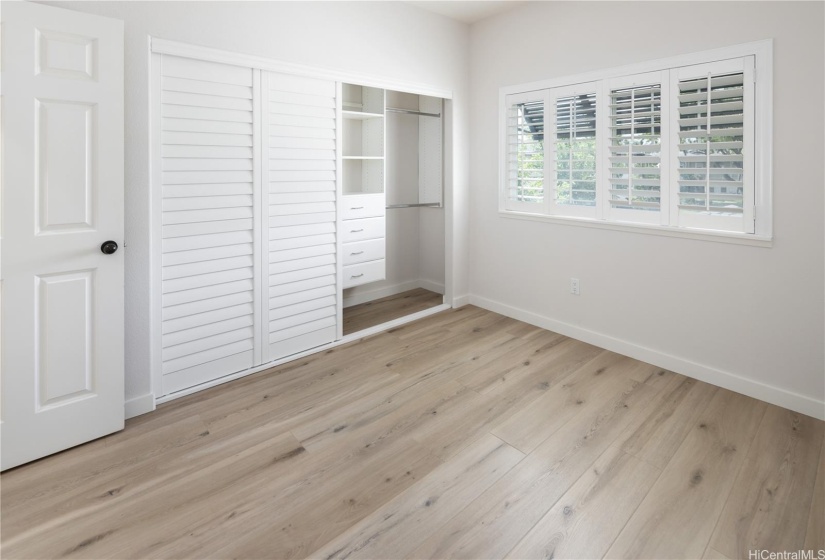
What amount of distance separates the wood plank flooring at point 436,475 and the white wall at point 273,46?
67 cm

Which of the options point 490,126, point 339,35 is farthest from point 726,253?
point 339,35

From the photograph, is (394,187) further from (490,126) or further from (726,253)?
(726,253)

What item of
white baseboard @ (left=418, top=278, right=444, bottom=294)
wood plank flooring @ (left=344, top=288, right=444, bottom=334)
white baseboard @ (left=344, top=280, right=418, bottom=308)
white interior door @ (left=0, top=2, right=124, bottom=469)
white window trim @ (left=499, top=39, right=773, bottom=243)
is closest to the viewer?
white interior door @ (left=0, top=2, right=124, bottom=469)

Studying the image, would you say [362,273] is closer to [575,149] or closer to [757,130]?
[575,149]

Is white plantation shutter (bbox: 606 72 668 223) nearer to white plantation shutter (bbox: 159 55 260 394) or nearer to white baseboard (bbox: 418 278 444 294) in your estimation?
white baseboard (bbox: 418 278 444 294)

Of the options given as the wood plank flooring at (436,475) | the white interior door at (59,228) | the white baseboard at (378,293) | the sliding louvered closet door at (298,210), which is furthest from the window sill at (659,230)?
the white interior door at (59,228)

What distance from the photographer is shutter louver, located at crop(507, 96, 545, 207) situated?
12.3ft

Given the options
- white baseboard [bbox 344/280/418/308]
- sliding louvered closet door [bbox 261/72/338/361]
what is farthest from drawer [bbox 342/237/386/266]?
white baseboard [bbox 344/280/418/308]

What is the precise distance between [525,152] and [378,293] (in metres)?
2.02

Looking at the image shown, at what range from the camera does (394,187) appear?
4.89 metres

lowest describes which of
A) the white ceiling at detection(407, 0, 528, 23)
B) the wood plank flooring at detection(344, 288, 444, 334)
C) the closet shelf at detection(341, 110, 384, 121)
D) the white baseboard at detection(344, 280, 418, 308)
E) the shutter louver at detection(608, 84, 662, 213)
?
the wood plank flooring at detection(344, 288, 444, 334)

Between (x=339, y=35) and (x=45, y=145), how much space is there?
196 cm

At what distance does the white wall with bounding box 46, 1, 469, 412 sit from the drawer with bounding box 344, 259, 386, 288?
843 millimetres

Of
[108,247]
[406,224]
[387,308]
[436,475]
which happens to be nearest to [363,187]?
[406,224]
